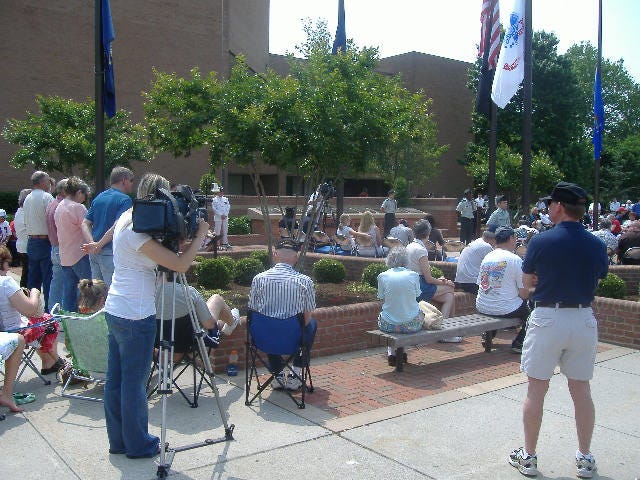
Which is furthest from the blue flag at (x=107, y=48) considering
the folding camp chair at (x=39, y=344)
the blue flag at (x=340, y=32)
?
the blue flag at (x=340, y=32)

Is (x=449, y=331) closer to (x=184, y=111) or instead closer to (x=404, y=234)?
(x=404, y=234)

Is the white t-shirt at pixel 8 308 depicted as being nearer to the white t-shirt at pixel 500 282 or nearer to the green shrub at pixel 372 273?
the white t-shirt at pixel 500 282

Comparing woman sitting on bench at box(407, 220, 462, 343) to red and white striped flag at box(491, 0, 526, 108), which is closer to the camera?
woman sitting on bench at box(407, 220, 462, 343)

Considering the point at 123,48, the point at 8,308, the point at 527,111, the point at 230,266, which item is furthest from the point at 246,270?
the point at 123,48

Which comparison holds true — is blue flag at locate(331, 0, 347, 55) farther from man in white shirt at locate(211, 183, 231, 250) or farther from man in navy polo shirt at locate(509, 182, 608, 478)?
man in navy polo shirt at locate(509, 182, 608, 478)

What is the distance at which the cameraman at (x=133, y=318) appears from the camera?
4.00m

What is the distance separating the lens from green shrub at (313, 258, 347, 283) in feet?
34.7

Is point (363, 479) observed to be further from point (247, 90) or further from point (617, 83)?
point (617, 83)

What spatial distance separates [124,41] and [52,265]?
21.4 meters

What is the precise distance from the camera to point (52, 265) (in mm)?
7895

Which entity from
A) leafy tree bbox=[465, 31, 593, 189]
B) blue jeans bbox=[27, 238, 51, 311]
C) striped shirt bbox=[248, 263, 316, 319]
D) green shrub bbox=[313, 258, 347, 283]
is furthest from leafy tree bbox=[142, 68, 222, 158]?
leafy tree bbox=[465, 31, 593, 189]

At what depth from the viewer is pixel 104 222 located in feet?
21.7

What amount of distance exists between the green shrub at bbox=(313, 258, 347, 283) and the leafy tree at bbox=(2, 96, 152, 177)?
25.4 feet

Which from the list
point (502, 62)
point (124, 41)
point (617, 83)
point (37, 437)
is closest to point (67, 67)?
point (124, 41)
